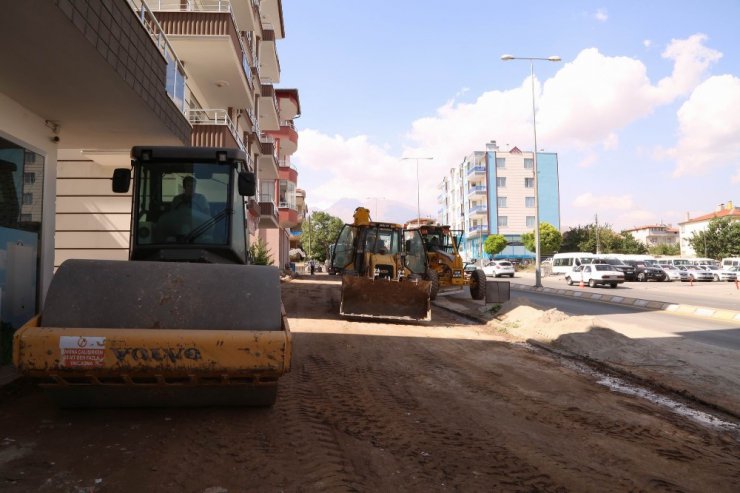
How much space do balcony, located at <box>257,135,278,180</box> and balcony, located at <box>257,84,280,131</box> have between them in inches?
64.5

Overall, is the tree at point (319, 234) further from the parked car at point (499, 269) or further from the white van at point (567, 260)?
the white van at point (567, 260)

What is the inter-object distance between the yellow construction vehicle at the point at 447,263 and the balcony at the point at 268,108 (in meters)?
14.4

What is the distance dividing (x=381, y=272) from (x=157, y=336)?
924 centimetres

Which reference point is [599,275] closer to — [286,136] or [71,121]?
[286,136]

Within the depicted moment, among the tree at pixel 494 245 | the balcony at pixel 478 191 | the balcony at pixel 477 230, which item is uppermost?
the balcony at pixel 478 191

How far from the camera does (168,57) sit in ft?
31.9

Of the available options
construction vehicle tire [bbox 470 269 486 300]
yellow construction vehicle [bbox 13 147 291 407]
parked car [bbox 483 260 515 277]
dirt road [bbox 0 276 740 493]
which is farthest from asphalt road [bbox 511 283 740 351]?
parked car [bbox 483 260 515 277]

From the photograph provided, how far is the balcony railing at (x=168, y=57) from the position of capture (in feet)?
28.5

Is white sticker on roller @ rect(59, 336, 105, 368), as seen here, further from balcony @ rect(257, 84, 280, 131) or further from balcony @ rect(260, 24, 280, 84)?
balcony @ rect(260, 24, 280, 84)

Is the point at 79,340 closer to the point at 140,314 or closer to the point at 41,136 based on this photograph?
the point at 140,314

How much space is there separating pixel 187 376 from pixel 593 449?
322 centimetres

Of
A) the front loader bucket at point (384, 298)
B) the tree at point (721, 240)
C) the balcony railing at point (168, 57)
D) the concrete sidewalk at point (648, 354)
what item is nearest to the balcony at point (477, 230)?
the tree at point (721, 240)

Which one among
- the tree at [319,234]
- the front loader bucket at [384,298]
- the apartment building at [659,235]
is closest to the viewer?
the front loader bucket at [384,298]

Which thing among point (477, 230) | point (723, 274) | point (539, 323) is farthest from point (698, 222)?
point (539, 323)
